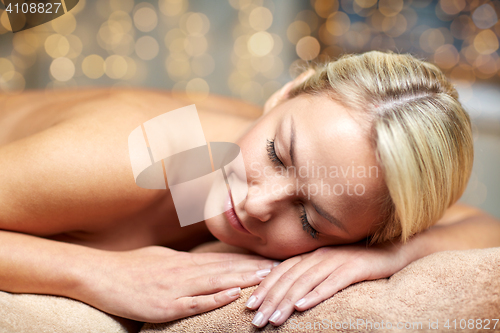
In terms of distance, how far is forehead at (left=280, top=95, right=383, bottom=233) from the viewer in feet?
2.02

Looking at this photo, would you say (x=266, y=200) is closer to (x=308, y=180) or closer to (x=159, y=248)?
(x=308, y=180)

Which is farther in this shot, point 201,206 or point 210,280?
point 201,206

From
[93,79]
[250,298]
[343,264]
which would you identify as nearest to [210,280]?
[250,298]

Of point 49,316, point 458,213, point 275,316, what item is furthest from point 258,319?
point 458,213

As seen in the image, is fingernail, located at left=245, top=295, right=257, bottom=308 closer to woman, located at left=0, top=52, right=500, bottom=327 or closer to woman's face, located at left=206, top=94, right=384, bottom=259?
woman, located at left=0, top=52, right=500, bottom=327

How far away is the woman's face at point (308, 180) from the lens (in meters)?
0.62

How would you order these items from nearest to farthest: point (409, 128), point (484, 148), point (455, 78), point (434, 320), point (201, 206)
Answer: point (434, 320) < point (409, 128) < point (201, 206) < point (484, 148) < point (455, 78)

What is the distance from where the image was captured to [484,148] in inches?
63.2

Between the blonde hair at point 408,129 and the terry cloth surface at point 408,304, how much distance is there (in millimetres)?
100

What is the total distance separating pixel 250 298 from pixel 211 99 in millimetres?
906

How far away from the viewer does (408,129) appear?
2.08ft

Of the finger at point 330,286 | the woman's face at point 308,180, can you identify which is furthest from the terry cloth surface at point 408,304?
the woman's face at point 308,180

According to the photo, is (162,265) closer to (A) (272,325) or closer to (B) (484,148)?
(A) (272,325)

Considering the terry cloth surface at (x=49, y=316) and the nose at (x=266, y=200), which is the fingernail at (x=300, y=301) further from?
the terry cloth surface at (x=49, y=316)
